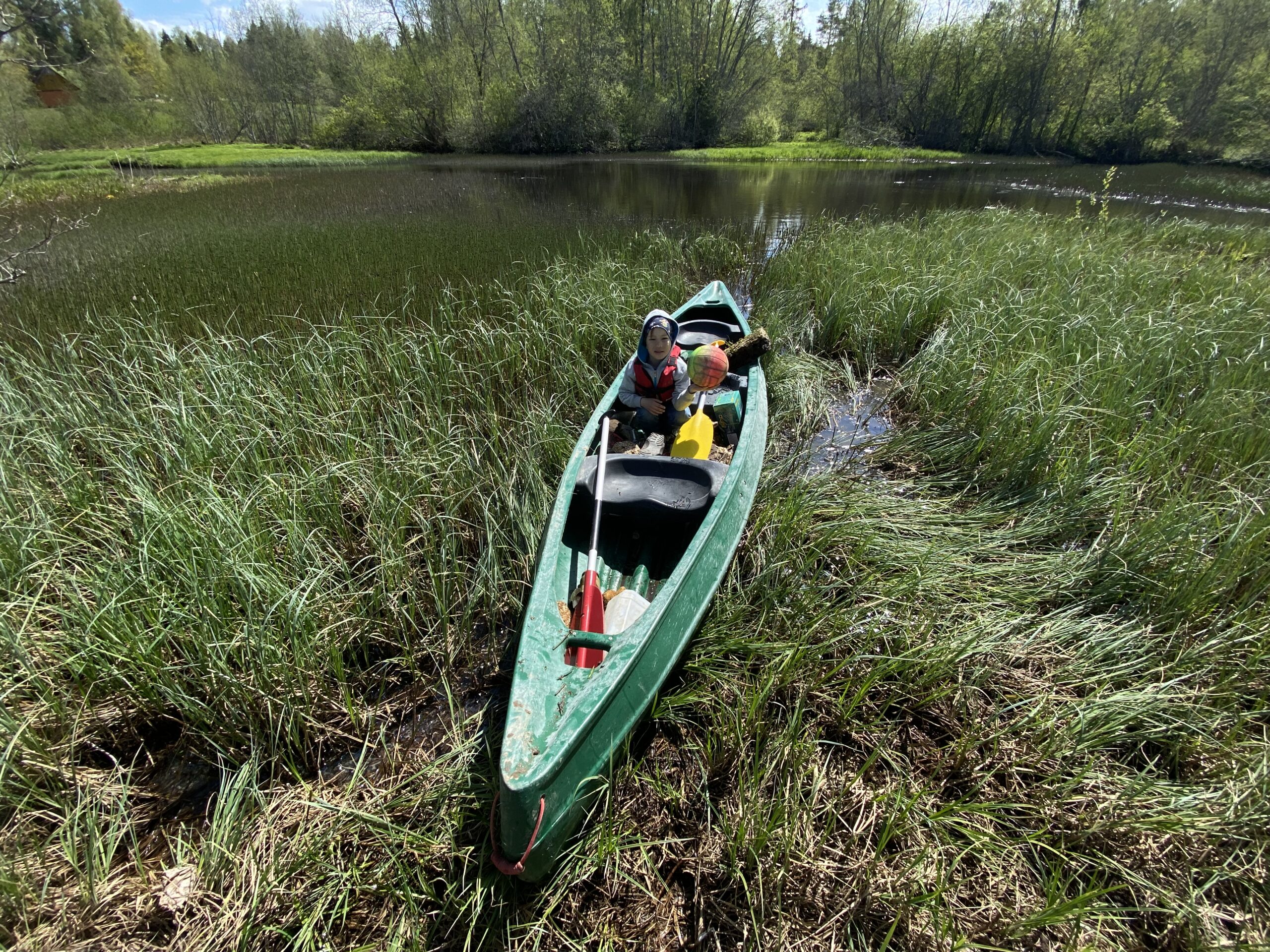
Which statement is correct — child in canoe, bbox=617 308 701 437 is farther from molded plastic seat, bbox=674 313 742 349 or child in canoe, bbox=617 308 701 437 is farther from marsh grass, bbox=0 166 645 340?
marsh grass, bbox=0 166 645 340

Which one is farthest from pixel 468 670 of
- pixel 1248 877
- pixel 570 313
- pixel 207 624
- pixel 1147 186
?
pixel 1147 186

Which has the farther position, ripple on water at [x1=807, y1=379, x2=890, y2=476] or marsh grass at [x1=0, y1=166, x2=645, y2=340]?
marsh grass at [x1=0, y1=166, x2=645, y2=340]

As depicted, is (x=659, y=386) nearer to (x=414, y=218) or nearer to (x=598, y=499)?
(x=598, y=499)

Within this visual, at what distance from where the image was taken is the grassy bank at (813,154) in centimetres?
3325

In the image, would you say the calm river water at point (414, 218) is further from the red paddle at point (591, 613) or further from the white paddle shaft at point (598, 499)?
the red paddle at point (591, 613)

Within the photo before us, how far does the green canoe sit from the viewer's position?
1.75 metres

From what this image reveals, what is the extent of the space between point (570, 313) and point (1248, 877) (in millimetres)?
6062

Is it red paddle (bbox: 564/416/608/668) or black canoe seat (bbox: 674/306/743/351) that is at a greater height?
black canoe seat (bbox: 674/306/743/351)

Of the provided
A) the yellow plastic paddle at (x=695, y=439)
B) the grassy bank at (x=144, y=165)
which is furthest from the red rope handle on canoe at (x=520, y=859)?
the grassy bank at (x=144, y=165)

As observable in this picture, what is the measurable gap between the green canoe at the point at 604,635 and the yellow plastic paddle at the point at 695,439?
0.24m

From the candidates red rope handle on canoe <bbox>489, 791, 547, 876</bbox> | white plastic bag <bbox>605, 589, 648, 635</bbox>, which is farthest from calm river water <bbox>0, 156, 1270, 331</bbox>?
red rope handle on canoe <bbox>489, 791, 547, 876</bbox>

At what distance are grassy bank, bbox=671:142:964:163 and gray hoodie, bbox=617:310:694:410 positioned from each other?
3268 centimetres

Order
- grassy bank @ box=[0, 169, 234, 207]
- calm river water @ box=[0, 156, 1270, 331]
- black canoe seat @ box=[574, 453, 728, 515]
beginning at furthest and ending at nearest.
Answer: grassy bank @ box=[0, 169, 234, 207] < calm river water @ box=[0, 156, 1270, 331] < black canoe seat @ box=[574, 453, 728, 515]

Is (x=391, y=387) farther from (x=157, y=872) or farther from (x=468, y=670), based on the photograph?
(x=157, y=872)
